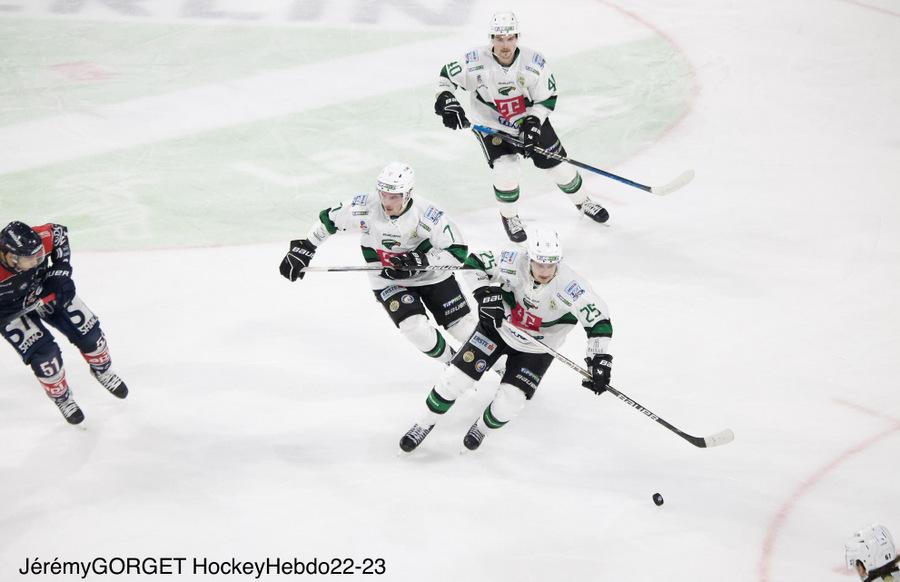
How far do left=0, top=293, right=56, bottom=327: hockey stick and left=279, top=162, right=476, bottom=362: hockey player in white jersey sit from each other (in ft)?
3.71

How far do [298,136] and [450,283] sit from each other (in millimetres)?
3733

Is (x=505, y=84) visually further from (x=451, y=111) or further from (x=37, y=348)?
(x=37, y=348)

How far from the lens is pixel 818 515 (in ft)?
16.3

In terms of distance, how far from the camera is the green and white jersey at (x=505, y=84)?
6996 millimetres

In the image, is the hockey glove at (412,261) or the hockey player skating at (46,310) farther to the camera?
the hockey glove at (412,261)

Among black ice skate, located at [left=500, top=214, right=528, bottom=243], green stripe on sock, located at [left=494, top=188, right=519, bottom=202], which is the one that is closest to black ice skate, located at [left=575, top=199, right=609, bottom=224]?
black ice skate, located at [left=500, top=214, right=528, bottom=243]

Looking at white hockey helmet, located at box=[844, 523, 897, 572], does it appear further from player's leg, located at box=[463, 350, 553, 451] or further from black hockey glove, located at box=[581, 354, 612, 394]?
player's leg, located at box=[463, 350, 553, 451]

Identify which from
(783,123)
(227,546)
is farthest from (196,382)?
(783,123)

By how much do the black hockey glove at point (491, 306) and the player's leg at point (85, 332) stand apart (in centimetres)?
196

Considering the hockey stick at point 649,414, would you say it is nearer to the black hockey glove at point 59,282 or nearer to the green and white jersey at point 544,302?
the green and white jersey at point 544,302

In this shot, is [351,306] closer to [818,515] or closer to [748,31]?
[818,515]

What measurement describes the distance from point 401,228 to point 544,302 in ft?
2.85

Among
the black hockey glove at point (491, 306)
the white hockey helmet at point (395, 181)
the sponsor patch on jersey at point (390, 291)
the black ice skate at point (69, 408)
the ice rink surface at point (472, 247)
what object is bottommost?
the ice rink surface at point (472, 247)

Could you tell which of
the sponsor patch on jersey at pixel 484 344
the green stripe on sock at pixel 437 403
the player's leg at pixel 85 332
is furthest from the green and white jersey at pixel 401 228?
the player's leg at pixel 85 332
